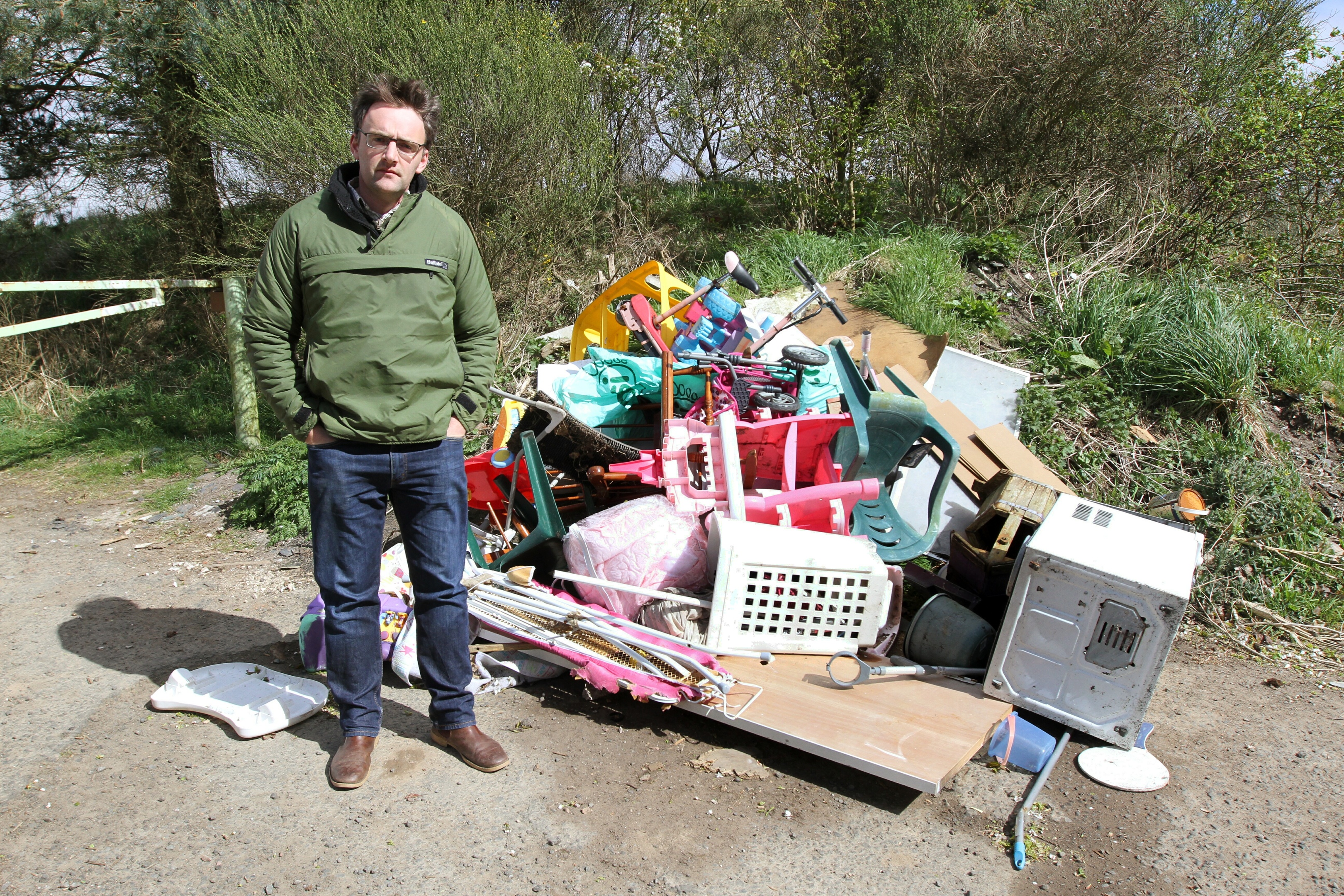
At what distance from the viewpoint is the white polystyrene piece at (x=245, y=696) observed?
275cm

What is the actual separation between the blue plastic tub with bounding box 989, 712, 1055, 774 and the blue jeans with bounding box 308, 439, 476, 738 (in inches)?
71.7

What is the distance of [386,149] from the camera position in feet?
7.43

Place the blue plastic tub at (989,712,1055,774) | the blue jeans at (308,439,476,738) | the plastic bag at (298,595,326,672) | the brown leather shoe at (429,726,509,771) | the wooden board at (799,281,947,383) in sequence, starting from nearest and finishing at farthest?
the blue jeans at (308,439,476,738) → the brown leather shoe at (429,726,509,771) → the blue plastic tub at (989,712,1055,774) → the plastic bag at (298,595,326,672) → the wooden board at (799,281,947,383)

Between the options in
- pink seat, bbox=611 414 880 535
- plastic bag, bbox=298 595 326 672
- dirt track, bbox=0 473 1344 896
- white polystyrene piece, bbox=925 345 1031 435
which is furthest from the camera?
white polystyrene piece, bbox=925 345 1031 435

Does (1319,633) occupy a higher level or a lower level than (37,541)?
higher

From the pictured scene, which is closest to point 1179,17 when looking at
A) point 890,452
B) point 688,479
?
point 890,452

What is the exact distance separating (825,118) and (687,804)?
726cm

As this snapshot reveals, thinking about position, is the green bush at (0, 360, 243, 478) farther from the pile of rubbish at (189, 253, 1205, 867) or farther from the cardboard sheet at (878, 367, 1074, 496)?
the cardboard sheet at (878, 367, 1074, 496)

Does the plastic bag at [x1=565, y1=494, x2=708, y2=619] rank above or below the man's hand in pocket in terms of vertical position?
below

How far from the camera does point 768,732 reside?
107 inches

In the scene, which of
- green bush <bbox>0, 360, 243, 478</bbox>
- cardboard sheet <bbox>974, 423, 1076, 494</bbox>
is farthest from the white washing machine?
green bush <bbox>0, 360, 243, 478</bbox>

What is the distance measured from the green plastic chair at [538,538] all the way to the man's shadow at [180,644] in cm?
66

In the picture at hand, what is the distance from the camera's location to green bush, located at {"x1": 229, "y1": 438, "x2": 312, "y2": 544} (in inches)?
181

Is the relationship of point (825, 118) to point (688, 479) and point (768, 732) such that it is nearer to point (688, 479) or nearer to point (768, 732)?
point (688, 479)
